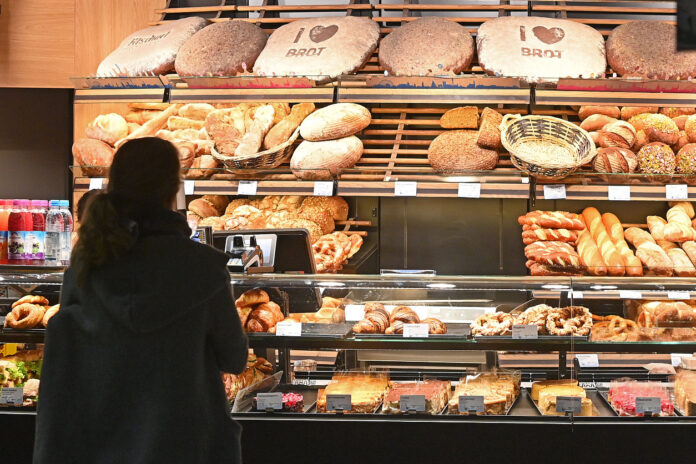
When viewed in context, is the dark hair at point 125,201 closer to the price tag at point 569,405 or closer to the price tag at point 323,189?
the price tag at point 569,405

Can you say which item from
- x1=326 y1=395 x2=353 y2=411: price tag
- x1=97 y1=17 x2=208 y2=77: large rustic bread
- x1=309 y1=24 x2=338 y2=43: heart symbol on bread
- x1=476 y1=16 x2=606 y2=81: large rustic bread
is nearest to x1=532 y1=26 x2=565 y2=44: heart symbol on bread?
x1=476 y1=16 x2=606 y2=81: large rustic bread

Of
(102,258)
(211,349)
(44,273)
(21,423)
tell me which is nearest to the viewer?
(102,258)

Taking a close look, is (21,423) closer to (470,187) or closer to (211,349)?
(211,349)

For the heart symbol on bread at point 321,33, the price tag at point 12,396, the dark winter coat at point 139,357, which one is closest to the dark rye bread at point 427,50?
the heart symbol on bread at point 321,33

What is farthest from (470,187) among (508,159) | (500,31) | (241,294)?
(241,294)

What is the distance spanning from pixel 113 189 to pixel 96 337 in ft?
1.20

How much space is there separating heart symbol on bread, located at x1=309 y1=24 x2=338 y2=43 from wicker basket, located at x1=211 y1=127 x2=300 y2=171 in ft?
2.00

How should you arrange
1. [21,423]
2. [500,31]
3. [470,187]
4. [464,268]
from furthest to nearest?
[464,268], [500,31], [470,187], [21,423]

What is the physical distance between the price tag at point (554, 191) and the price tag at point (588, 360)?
111cm

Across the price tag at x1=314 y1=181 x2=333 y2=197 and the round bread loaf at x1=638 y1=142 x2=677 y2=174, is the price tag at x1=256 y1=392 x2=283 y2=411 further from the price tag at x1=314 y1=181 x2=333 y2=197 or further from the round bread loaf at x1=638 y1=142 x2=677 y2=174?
the round bread loaf at x1=638 y1=142 x2=677 y2=174

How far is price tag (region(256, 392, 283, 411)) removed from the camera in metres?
2.78

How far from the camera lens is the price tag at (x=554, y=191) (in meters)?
3.95

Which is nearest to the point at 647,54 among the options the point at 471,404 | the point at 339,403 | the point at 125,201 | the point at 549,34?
the point at 549,34

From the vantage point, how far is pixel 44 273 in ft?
10.0
